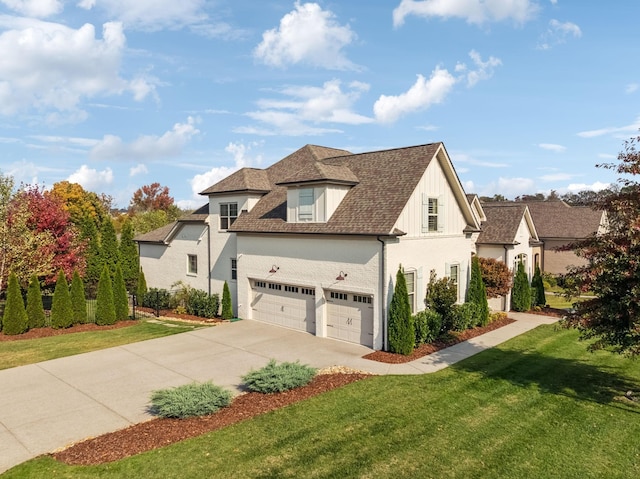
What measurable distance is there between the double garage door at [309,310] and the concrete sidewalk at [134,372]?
0.44 m

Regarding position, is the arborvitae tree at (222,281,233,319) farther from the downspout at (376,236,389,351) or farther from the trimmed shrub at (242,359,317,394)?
the trimmed shrub at (242,359,317,394)

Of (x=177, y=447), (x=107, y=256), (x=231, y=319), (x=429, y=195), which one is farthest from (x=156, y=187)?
(x=177, y=447)

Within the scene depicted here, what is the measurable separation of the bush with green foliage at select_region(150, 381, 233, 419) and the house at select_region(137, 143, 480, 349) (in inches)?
291

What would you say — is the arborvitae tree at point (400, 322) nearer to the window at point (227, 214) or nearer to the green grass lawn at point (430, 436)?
the green grass lawn at point (430, 436)

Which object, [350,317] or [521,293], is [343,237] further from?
[521,293]

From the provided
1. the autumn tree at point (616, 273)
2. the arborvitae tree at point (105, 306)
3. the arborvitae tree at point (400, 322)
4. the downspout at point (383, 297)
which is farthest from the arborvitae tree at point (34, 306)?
the autumn tree at point (616, 273)

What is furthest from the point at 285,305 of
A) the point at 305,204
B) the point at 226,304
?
the point at 305,204

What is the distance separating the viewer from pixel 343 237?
56.4ft

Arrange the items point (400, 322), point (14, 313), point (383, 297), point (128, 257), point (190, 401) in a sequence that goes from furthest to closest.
Result: 1. point (128, 257)
2. point (14, 313)
3. point (383, 297)
4. point (400, 322)
5. point (190, 401)

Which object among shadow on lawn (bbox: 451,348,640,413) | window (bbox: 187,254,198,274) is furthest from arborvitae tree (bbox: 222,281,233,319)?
shadow on lawn (bbox: 451,348,640,413)

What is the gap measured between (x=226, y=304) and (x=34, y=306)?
29.8 feet

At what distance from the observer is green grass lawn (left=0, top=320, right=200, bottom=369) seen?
1612 centimetres

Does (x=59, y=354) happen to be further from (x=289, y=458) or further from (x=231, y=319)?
(x=289, y=458)

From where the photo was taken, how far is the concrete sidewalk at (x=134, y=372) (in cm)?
999
